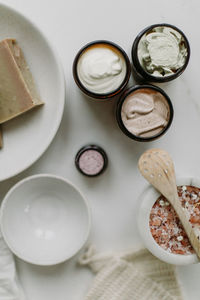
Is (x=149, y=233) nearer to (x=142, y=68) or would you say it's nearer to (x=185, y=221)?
(x=185, y=221)

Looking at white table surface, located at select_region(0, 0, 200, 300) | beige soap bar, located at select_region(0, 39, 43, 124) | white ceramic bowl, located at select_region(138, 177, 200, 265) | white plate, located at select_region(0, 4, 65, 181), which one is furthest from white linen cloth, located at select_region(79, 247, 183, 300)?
beige soap bar, located at select_region(0, 39, 43, 124)

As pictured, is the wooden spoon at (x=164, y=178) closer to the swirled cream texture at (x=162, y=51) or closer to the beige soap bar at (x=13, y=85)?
the swirled cream texture at (x=162, y=51)

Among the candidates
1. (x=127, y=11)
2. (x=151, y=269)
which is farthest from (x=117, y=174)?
(x=127, y=11)

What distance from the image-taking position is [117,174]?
4.15ft

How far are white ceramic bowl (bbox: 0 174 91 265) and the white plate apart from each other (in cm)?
8

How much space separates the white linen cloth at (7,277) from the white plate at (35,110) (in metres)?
0.26

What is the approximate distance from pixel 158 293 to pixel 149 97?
2.10 ft

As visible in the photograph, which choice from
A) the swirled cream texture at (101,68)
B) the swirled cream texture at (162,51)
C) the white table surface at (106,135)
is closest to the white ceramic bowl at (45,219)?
the white table surface at (106,135)

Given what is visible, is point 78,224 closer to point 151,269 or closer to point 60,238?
point 60,238

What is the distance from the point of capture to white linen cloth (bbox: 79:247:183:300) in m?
1.25

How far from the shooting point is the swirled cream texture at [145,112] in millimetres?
1111

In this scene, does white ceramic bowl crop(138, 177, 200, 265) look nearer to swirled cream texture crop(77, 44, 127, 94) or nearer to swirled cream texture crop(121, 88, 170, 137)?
swirled cream texture crop(121, 88, 170, 137)

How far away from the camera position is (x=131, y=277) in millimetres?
1258

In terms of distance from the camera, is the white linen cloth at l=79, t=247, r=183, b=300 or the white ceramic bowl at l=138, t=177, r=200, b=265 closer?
the white ceramic bowl at l=138, t=177, r=200, b=265
